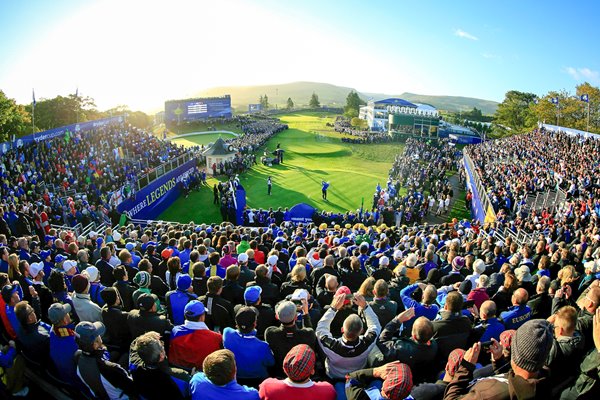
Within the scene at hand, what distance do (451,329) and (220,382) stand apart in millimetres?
2623

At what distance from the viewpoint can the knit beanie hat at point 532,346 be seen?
2625mm

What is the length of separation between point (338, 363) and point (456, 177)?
3711 cm

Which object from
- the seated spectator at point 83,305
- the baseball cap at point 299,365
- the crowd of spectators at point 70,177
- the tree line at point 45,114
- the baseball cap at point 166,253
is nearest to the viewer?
the baseball cap at point 299,365

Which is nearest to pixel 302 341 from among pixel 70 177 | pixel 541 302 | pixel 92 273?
pixel 541 302

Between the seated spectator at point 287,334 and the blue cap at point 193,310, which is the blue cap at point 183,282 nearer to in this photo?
the blue cap at point 193,310

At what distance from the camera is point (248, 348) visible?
411 cm

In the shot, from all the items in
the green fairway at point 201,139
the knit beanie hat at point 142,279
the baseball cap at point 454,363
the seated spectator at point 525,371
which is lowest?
the knit beanie hat at point 142,279

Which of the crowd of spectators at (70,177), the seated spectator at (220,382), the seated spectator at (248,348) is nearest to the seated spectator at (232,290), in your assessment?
the seated spectator at (248,348)

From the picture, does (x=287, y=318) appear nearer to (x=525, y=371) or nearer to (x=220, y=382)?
(x=220, y=382)

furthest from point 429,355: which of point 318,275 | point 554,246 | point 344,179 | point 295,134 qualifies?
point 295,134

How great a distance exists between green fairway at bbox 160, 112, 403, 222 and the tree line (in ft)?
71.8

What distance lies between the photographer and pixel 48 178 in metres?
21.1

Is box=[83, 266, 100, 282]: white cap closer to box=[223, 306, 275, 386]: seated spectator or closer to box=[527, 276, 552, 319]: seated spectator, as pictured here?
box=[223, 306, 275, 386]: seated spectator

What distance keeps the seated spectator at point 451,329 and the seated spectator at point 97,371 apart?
321cm
